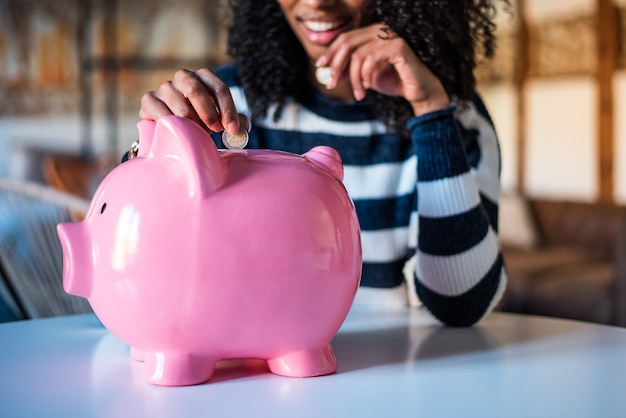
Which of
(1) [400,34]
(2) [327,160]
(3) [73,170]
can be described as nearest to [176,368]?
(2) [327,160]

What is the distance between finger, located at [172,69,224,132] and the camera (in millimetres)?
721

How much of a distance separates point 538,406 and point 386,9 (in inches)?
27.3

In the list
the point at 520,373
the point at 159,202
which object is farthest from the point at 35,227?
the point at 520,373

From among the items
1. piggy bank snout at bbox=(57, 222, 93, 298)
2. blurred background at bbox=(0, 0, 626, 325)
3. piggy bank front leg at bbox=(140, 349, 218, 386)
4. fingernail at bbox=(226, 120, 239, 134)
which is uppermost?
fingernail at bbox=(226, 120, 239, 134)

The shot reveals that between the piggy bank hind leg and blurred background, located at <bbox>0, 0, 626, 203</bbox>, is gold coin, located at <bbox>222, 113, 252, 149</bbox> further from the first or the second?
blurred background, located at <bbox>0, 0, 626, 203</bbox>

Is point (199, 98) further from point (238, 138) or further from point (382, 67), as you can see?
point (382, 67)

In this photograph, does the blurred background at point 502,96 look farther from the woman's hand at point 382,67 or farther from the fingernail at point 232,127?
the fingernail at point 232,127

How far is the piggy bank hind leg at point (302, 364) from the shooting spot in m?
0.65

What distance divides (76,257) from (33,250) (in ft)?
2.15

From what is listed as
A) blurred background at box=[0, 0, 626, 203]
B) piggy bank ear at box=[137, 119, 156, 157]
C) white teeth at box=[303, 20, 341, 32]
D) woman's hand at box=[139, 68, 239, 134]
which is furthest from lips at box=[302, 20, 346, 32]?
blurred background at box=[0, 0, 626, 203]

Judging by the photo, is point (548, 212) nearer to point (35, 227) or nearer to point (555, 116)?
point (555, 116)

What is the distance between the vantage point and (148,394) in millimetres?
596

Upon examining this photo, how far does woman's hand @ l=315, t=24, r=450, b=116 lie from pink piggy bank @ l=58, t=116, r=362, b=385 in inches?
11.8

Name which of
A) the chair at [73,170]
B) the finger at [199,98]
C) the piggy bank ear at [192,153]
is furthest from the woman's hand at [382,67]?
the chair at [73,170]
